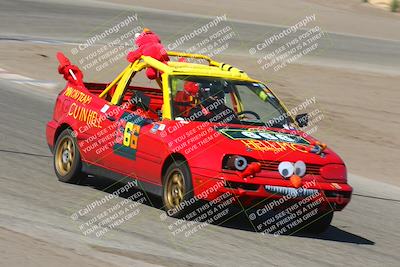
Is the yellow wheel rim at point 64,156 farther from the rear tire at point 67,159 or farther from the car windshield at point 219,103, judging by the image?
the car windshield at point 219,103

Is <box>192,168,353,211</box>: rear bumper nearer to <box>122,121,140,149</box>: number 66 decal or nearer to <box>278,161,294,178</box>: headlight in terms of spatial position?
<box>278,161,294,178</box>: headlight

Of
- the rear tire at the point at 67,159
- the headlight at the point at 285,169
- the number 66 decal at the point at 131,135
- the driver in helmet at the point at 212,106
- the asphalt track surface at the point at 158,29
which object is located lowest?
the asphalt track surface at the point at 158,29

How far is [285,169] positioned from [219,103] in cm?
143

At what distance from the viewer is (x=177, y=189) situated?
32.0 feet

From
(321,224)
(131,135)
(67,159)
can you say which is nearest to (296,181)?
(321,224)

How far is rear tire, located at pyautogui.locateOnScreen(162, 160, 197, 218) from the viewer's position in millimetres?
9523

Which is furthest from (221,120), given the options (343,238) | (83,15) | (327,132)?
(83,15)

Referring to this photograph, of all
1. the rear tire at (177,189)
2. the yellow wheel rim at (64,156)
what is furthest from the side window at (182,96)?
the yellow wheel rim at (64,156)

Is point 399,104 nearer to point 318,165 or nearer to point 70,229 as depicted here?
point 318,165

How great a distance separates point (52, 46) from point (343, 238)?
15.9m

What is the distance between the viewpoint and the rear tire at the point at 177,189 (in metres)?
9.52

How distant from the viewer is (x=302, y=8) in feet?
A: 137

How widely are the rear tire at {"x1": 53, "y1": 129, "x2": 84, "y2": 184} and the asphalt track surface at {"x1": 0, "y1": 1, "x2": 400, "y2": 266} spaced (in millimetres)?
136

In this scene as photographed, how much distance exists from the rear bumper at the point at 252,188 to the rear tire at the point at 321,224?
0.49 m
